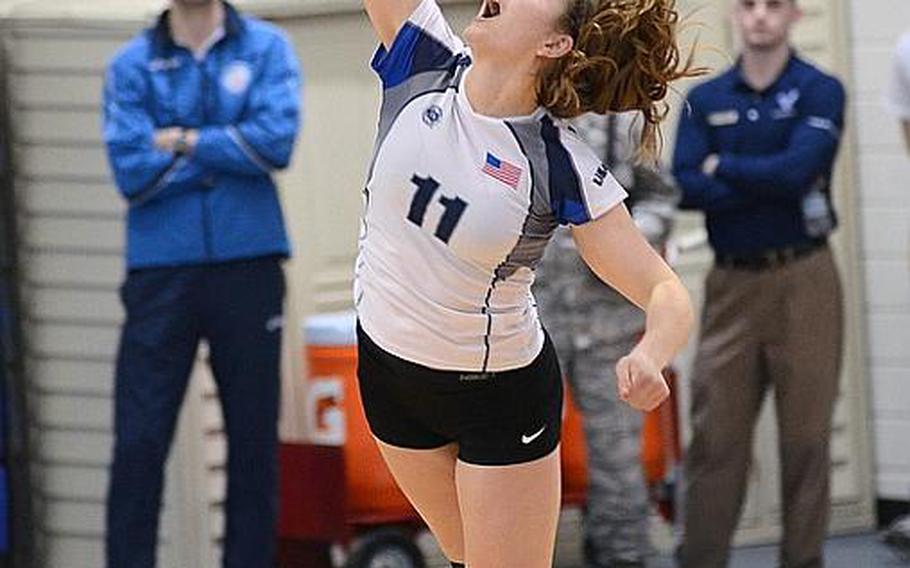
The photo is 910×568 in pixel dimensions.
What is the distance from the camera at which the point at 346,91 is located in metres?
8.05

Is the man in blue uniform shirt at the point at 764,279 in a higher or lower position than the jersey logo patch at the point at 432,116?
lower

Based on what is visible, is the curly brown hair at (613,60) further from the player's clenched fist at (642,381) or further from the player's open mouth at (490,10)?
the player's clenched fist at (642,381)

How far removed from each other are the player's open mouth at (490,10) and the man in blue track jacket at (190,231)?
2.51m

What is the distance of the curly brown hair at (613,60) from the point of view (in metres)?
4.48

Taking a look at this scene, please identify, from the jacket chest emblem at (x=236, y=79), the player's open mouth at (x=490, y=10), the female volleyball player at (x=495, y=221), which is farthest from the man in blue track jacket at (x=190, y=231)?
the player's open mouth at (x=490, y=10)

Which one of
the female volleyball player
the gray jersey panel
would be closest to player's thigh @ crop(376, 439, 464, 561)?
the female volleyball player

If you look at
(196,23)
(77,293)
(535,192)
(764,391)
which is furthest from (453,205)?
(77,293)

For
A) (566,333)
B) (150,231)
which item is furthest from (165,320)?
(566,333)

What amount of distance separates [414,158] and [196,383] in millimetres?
3382

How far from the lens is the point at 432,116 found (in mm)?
4543

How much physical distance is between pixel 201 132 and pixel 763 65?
1.68m

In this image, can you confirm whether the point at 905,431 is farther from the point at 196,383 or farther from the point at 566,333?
the point at 196,383

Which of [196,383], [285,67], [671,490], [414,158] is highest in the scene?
[414,158]

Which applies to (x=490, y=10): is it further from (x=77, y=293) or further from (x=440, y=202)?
(x=77, y=293)
